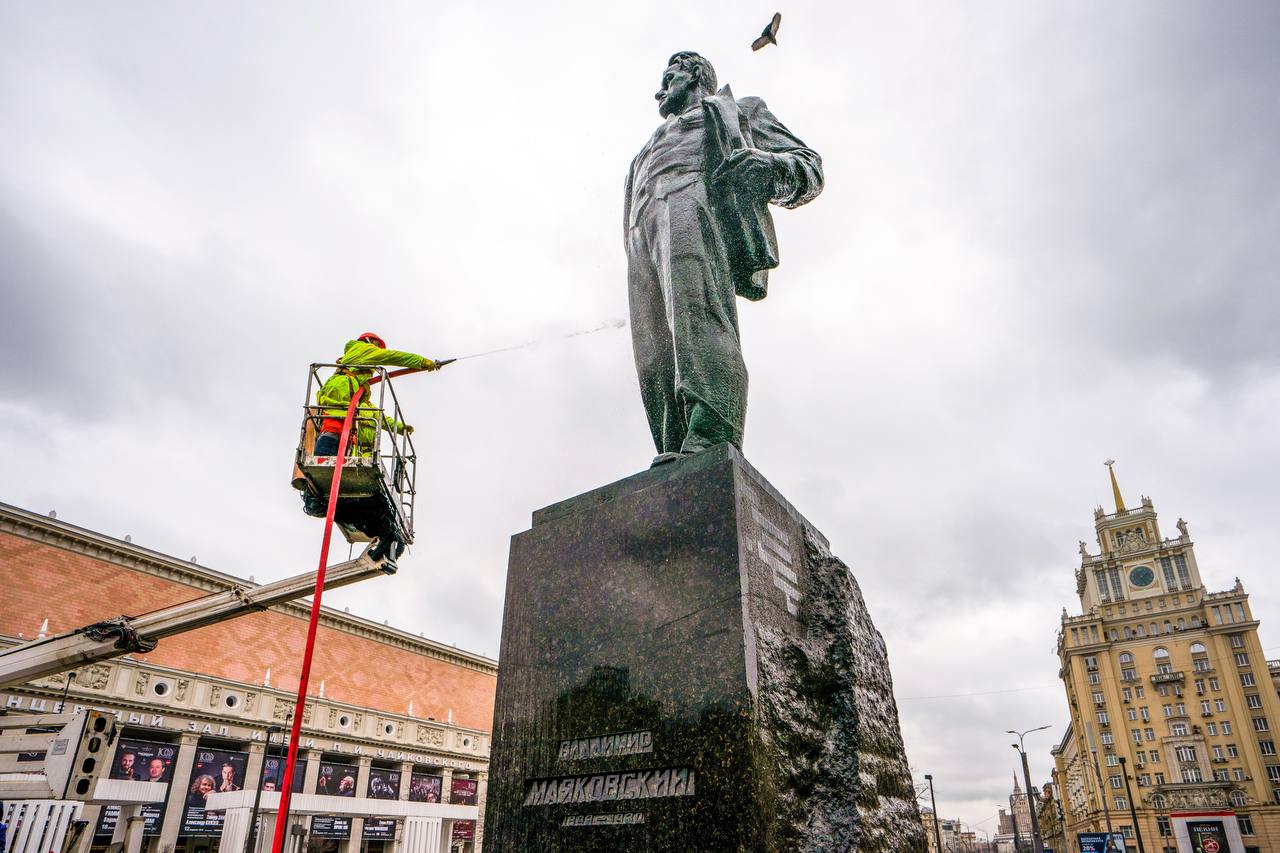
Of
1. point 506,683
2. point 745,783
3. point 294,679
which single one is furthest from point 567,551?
point 294,679

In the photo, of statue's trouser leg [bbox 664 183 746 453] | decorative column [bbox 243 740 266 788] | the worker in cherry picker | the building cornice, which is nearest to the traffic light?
the worker in cherry picker

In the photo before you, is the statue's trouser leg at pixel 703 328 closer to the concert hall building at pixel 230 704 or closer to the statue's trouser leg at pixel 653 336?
the statue's trouser leg at pixel 653 336

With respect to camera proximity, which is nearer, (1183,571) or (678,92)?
(678,92)

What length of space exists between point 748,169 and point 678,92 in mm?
1078

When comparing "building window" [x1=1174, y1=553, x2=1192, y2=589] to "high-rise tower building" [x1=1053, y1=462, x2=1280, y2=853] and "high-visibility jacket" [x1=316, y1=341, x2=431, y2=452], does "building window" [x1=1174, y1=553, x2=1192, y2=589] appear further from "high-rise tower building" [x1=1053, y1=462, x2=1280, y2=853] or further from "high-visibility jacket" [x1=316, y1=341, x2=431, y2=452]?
"high-visibility jacket" [x1=316, y1=341, x2=431, y2=452]

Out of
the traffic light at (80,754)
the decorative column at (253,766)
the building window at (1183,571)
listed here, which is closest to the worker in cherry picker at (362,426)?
the traffic light at (80,754)

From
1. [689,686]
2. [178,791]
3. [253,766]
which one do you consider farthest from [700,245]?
[253,766]

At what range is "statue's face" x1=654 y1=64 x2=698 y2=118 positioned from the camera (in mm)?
4547

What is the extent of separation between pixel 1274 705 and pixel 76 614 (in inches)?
3110

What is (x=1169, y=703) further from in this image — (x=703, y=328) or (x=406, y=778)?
(x=703, y=328)

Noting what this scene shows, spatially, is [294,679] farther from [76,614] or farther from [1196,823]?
[1196,823]

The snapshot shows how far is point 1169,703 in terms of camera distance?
62.1m

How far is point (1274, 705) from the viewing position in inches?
2242

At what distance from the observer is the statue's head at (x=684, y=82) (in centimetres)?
455
